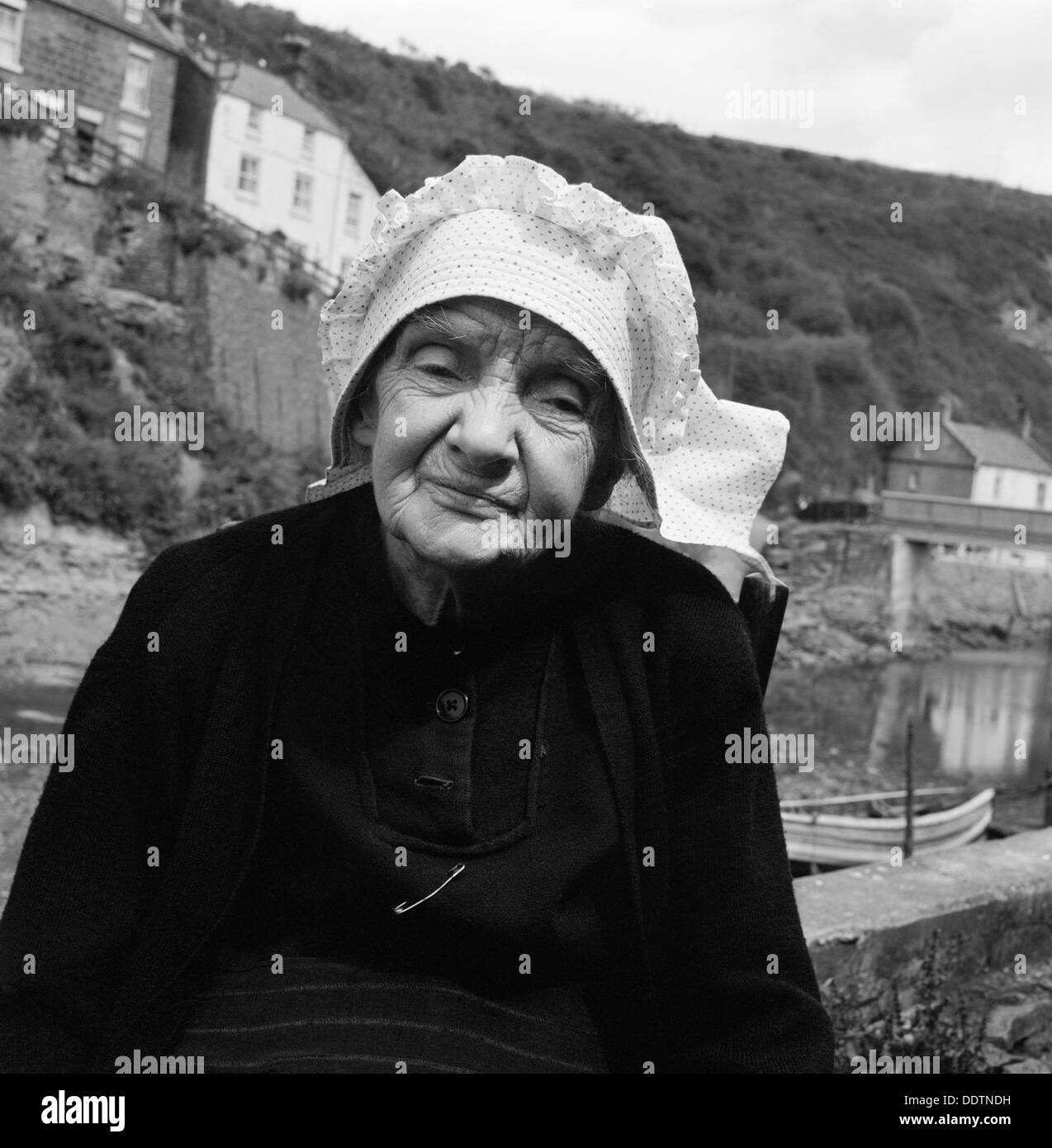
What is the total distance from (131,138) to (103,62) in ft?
5.93

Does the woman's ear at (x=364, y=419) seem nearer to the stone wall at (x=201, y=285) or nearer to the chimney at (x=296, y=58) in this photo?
the stone wall at (x=201, y=285)

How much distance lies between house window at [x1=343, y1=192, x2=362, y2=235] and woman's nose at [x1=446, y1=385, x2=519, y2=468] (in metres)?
37.6

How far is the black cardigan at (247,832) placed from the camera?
1.99m

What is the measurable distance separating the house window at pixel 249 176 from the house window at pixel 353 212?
2998 millimetres

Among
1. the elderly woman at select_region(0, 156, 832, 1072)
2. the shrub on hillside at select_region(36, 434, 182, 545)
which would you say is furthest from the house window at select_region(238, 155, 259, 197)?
the elderly woman at select_region(0, 156, 832, 1072)

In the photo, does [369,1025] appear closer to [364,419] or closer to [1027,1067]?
[364,419]

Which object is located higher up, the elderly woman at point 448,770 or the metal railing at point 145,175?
the metal railing at point 145,175

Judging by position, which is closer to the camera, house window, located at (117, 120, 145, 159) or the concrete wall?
the concrete wall

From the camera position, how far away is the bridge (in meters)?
46.4

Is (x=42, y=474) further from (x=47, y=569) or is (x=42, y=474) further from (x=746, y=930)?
(x=746, y=930)

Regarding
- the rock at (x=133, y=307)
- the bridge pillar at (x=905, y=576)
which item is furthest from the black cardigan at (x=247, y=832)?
the bridge pillar at (x=905, y=576)

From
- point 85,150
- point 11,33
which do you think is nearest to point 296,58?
point 11,33

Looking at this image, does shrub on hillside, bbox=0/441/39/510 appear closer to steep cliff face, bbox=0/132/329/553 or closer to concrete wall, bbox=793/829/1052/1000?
steep cliff face, bbox=0/132/329/553
